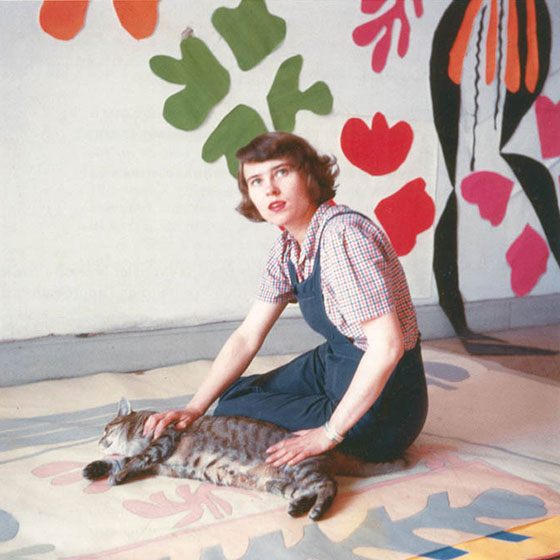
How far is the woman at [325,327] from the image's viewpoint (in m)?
1.18

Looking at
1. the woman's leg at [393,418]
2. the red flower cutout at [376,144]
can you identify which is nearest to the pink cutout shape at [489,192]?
the red flower cutout at [376,144]

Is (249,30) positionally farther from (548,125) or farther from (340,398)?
(548,125)

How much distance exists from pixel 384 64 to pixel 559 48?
1051 mm

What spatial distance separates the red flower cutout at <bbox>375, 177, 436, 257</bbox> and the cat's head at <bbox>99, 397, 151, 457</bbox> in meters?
1.52

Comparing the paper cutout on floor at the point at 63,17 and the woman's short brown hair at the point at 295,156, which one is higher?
→ the paper cutout on floor at the point at 63,17

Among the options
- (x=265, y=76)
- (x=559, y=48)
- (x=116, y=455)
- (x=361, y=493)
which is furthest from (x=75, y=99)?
(x=559, y=48)

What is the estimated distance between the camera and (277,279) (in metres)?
1.43

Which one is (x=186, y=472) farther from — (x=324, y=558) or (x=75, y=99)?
(x=75, y=99)

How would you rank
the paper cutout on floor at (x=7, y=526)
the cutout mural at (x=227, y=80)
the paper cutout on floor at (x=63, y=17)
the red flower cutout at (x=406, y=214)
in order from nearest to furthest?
1. the paper cutout on floor at (x=7, y=526)
2. the paper cutout on floor at (x=63, y=17)
3. the cutout mural at (x=227, y=80)
4. the red flower cutout at (x=406, y=214)

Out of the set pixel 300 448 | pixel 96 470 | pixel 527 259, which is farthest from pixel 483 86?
pixel 96 470

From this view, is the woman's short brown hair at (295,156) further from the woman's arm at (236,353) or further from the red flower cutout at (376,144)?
the red flower cutout at (376,144)

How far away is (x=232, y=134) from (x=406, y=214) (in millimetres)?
883

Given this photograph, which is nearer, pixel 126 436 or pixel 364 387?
pixel 364 387

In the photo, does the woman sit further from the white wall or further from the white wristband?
the white wall
